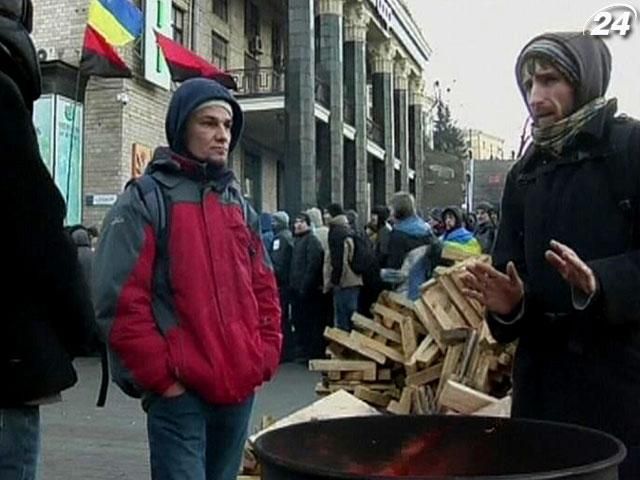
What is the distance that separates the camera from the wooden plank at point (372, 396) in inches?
295

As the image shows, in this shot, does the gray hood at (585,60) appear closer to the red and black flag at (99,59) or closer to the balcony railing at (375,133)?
the red and black flag at (99,59)

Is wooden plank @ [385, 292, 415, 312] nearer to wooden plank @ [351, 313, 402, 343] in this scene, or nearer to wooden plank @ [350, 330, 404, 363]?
wooden plank @ [351, 313, 402, 343]

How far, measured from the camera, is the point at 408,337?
311 inches

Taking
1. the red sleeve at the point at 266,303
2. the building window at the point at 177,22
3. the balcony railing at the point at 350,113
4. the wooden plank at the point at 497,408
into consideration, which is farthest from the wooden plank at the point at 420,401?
the balcony railing at the point at 350,113

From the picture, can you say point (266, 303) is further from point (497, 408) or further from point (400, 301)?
point (400, 301)

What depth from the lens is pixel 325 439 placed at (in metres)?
2.31

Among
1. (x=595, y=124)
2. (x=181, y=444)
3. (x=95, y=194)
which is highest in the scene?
(x=95, y=194)

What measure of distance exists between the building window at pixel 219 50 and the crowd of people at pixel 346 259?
36.1 feet

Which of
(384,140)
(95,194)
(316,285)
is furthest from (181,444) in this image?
(384,140)

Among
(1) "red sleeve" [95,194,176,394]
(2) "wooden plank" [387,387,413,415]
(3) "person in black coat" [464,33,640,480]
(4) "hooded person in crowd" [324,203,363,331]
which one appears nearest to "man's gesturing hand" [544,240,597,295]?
(3) "person in black coat" [464,33,640,480]

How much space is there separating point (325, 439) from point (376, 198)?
113ft

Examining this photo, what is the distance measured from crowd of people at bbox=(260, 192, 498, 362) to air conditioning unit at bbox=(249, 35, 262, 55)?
1395cm

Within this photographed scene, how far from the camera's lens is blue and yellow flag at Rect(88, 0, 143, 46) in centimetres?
1399

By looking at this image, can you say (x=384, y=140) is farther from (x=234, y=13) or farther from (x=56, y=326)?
(x=56, y=326)
